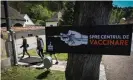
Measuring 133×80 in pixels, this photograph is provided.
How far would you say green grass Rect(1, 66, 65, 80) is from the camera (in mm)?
10156

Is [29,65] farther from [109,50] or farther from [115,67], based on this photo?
[109,50]

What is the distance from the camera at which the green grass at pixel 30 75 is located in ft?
33.3

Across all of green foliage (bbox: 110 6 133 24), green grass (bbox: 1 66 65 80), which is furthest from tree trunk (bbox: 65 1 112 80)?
green grass (bbox: 1 66 65 80)

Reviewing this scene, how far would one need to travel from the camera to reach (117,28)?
14.4 feet

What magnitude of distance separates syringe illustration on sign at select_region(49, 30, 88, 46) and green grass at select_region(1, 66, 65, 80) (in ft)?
18.1

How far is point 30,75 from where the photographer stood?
10625mm

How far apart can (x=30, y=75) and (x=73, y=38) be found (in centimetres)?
635

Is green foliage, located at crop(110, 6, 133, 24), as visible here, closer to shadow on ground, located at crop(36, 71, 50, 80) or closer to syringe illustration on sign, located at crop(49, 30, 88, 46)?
syringe illustration on sign, located at crop(49, 30, 88, 46)

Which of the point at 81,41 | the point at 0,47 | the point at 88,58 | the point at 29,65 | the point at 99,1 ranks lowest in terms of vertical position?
the point at 29,65

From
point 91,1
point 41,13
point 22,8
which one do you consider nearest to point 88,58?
point 91,1

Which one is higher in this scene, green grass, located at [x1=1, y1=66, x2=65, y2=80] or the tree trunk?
the tree trunk

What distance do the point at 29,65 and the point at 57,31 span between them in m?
8.90

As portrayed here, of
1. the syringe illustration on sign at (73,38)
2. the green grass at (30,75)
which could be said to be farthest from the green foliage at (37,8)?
the syringe illustration on sign at (73,38)

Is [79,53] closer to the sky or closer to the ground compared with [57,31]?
closer to the ground
